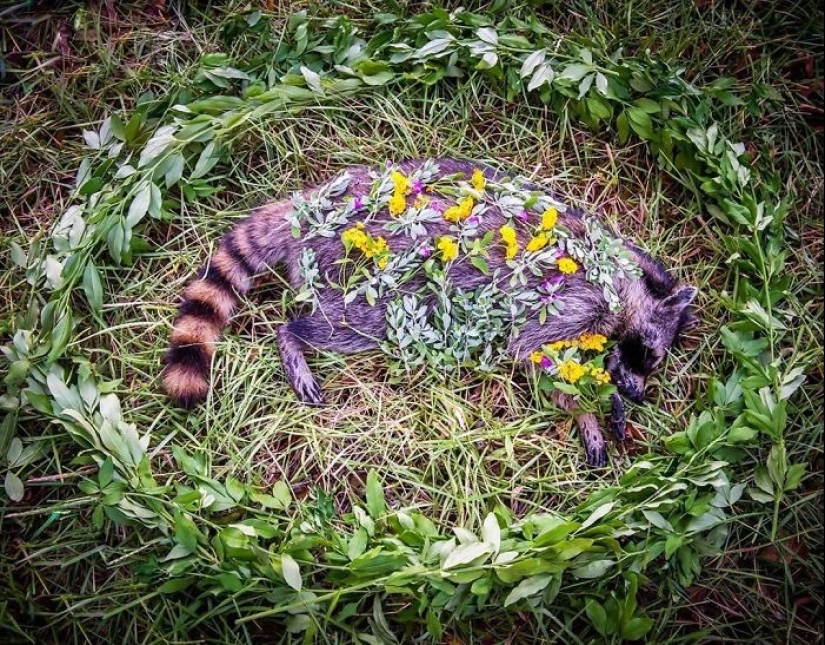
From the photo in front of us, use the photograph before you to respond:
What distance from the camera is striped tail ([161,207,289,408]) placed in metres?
3.77

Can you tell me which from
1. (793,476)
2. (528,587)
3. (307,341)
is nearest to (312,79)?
(307,341)

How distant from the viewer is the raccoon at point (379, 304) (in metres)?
3.82

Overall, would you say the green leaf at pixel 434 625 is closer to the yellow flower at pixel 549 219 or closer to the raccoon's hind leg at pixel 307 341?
the raccoon's hind leg at pixel 307 341

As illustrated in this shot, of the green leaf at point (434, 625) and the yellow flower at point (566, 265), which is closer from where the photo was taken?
the green leaf at point (434, 625)

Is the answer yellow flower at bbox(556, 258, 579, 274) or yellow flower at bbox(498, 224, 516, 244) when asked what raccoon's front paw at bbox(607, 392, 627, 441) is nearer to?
yellow flower at bbox(556, 258, 579, 274)

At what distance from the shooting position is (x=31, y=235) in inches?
160

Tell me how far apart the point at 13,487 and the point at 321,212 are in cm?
185

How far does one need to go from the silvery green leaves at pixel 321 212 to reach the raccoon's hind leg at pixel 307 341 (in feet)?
1.30

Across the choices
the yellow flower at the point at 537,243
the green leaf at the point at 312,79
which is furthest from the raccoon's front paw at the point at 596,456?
the green leaf at the point at 312,79

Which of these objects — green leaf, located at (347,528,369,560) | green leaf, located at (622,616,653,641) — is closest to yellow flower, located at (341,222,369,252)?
green leaf, located at (347,528,369,560)

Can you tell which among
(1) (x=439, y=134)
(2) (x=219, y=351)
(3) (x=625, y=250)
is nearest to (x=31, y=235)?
(2) (x=219, y=351)

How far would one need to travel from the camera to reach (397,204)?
12.3 ft

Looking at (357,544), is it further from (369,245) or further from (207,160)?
(207,160)

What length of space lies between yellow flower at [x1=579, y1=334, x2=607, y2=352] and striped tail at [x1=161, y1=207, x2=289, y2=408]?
150 centimetres
